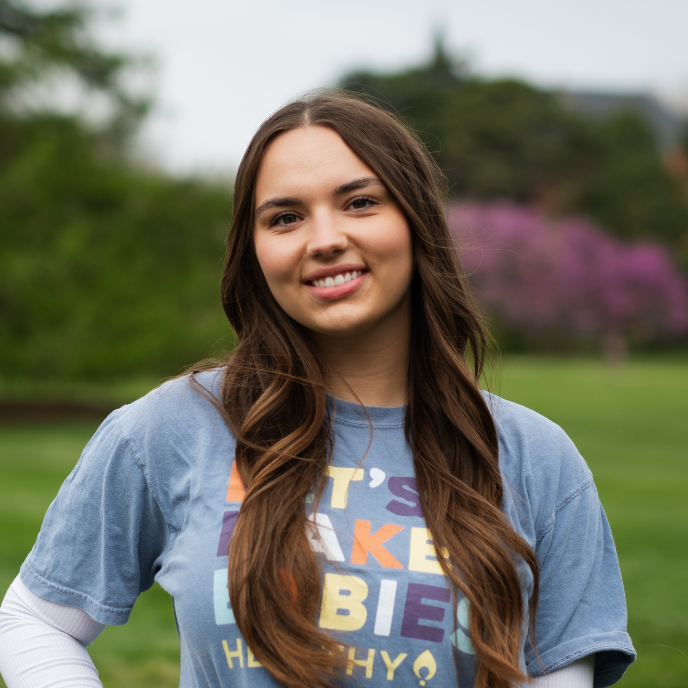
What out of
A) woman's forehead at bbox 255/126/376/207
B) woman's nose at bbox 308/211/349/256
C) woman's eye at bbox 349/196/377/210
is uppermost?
woman's forehead at bbox 255/126/376/207

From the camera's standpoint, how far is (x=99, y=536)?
150 cm

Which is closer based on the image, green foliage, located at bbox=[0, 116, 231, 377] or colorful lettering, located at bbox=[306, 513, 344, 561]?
colorful lettering, located at bbox=[306, 513, 344, 561]

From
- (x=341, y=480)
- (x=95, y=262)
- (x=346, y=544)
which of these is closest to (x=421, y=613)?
(x=346, y=544)

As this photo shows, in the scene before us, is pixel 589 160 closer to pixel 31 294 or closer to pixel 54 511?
pixel 31 294

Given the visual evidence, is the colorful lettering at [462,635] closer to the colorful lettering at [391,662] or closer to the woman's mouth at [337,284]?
the colorful lettering at [391,662]

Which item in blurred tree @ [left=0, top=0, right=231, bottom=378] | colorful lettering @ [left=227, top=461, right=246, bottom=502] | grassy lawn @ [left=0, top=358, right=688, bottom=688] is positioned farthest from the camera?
blurred tree @ [left=0, top=0, right=231, bottom=378]

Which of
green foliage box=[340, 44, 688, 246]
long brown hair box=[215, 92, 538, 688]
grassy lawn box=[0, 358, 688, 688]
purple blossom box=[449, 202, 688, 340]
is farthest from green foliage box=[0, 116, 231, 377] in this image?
green foliage box=[340, 44, 688, 246]

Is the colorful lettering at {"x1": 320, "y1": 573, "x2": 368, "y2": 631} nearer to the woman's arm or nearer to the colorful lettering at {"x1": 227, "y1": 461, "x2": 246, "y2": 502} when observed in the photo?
the colorful lettering at {"x1": 227, "y1": 461, "x2": 246, "y2": 502}

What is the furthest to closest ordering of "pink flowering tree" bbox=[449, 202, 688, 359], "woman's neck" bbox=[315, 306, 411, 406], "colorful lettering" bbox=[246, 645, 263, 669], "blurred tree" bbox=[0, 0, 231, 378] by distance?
"pink flowering tree" bbox=[449, 202, 688, 359]
"blurred tree" bbox=[0, 0, 231, 378]
"woman's neck" bbox=[315, 306, 411, 406]
"colorful lettering" bbox=[246, 645, 263, 669]

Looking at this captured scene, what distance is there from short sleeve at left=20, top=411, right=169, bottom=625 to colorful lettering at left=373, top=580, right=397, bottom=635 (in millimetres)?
401

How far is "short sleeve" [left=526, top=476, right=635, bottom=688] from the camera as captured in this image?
1585mm

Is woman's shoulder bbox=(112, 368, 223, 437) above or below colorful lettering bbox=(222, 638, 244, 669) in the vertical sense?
above

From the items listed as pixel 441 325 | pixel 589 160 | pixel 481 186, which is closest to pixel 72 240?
pixel 441 325

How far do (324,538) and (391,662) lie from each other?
228mm
